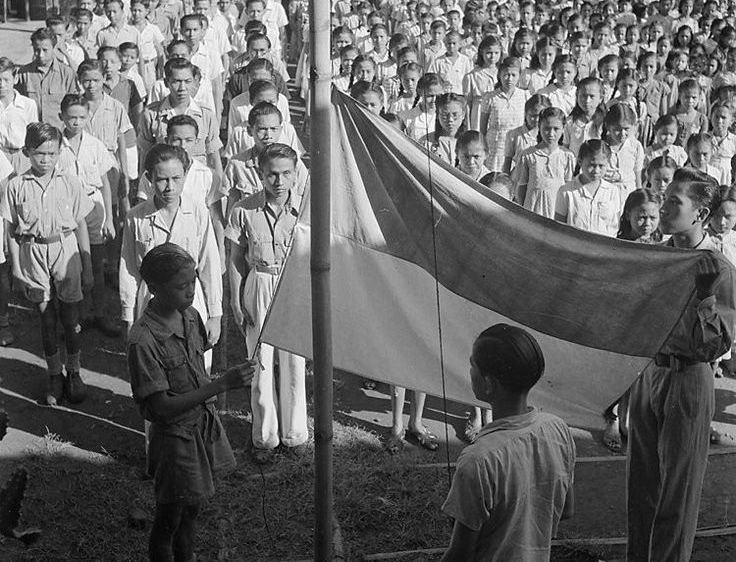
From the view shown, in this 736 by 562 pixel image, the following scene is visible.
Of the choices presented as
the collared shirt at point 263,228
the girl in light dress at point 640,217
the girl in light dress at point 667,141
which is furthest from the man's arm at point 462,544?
the girl in light dress at point 667,141

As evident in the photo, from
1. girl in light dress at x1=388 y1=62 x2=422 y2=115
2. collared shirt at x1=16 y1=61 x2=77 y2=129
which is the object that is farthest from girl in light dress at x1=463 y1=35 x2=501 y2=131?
collared shirt at x1=16 y1=61 x2=77 y2=129

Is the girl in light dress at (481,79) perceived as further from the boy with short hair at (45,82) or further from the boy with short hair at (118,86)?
the boy with short hair at (45,82)

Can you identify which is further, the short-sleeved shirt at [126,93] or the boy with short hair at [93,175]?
the short-sleeved shirt at [126,93]

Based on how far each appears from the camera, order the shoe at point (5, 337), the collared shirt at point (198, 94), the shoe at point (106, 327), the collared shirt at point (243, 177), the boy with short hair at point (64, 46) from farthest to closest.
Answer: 1. the boy with short hair at point (64, 46)
2. the collared shirt at point (198, 94)
3. the shoe at point (106, 327)
4. the shoe at point (5, 337)
5. the collared shirt at point (243, 177)

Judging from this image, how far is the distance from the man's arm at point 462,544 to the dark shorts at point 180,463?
1.75 metres

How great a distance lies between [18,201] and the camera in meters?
7.02

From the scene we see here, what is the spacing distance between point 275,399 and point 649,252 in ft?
10.6

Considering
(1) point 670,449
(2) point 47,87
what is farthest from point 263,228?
(2) point 47,87

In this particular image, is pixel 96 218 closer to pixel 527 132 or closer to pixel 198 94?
pixel 198 94

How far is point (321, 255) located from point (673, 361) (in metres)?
1.79

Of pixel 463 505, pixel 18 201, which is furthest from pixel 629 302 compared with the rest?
pixel 18 201

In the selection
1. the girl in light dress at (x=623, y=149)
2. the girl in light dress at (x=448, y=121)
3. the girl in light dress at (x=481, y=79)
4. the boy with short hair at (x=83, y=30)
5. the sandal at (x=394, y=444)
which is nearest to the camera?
the sandal at (x=394, y=444)

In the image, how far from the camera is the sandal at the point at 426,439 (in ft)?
22.3

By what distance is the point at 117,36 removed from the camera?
12352 mm
